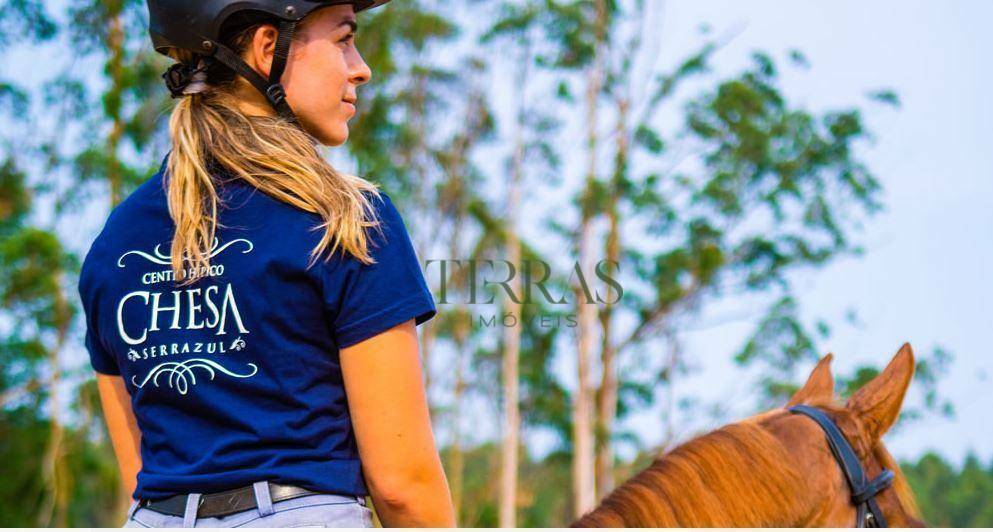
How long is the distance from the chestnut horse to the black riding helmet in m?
1.08

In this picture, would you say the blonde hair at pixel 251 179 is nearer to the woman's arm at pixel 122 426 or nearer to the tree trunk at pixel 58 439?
the woman's arm at pixel 122 426

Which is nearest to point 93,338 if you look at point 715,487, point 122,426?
point 122,426

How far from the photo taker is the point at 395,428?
1.71 meters

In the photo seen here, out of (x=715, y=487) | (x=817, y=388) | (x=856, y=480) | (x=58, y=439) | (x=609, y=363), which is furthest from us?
(x=609, y=363)

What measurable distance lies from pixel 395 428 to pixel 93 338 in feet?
2.20

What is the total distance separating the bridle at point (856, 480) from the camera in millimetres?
2498

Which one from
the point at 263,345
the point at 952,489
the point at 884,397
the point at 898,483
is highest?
the point at 263,345

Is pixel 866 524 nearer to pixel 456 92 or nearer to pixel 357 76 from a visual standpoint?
pixel 357 76

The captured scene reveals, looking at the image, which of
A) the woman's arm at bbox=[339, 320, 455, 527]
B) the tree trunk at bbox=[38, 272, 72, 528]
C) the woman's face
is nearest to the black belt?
the woman's arm at bbox=[339, 320, 455, 527]

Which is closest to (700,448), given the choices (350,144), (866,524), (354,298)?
(866,524)

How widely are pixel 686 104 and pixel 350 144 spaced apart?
26.9ft

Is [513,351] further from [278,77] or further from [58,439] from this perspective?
[278,77]

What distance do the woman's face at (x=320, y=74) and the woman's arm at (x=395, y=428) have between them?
0.47m

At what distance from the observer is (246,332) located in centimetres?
169
